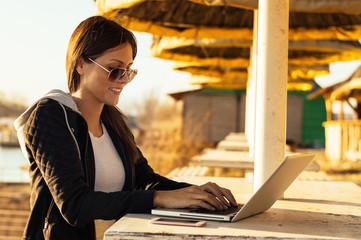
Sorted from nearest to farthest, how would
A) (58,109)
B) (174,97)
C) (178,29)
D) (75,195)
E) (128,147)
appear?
(75,195) → (58,109) → (128,147) → (178,29) → (174,97)

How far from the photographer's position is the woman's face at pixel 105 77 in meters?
2.21

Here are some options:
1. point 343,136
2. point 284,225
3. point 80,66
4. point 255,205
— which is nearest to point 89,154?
point 80,66

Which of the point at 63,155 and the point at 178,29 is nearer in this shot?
the point at 63,155

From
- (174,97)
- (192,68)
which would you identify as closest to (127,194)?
(192,68)

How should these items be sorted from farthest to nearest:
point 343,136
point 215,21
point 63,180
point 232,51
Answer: point 343,136
point 232,51
point 215,21
point 63,180

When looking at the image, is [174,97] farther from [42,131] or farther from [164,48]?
[42,131]

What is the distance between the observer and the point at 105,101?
2.25 metres

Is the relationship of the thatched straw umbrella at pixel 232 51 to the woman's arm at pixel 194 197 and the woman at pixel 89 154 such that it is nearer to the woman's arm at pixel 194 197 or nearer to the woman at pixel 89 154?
the woman at pixel 89 154

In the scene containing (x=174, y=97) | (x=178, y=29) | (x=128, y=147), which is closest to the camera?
(x=128, y=147)

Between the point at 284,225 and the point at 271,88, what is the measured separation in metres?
0.81

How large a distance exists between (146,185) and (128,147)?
24cm

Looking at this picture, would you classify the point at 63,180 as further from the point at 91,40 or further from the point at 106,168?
the point at 91,40

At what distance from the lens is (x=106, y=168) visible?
224cm

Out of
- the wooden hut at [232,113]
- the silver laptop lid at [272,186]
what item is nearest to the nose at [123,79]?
the silver laptop lid at [272,186]
